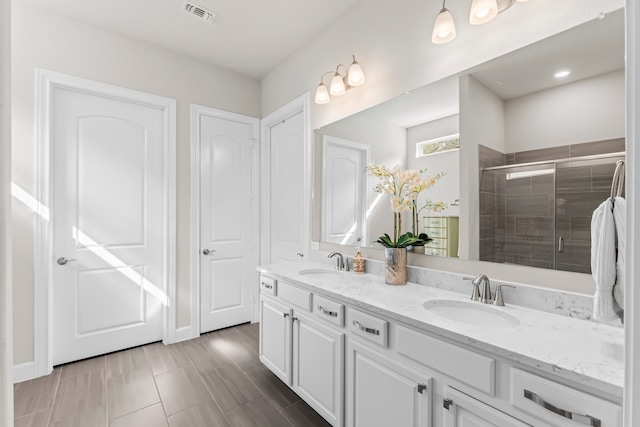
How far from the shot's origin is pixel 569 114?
4.11 ft

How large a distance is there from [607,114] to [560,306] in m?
0.77

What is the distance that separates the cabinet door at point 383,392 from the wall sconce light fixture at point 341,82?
169 centimetres

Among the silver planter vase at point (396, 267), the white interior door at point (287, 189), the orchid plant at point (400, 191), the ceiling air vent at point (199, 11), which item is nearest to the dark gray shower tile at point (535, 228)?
the orchid plant at point (400, 191)

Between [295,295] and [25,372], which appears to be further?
[25,372]

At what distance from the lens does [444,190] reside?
167cm

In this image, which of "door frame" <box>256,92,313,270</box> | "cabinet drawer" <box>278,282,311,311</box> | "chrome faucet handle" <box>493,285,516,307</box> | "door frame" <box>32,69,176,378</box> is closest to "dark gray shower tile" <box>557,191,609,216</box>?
"chrome faucet handle" <box>493,285,516,307</box>

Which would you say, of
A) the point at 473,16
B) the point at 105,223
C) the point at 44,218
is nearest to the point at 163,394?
the point at 105,223

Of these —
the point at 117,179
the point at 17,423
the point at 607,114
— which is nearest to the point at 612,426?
the point at 607,114

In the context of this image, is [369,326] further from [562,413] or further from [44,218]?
[44,218]

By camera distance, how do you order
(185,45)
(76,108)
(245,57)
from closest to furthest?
(76,108) → (185,45) → (245,57)

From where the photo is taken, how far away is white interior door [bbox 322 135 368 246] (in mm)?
2146

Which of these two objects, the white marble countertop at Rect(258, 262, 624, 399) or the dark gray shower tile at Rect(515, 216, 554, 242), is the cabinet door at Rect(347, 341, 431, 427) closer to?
the white marble countertop at Rect(258, 262, 624, 399)

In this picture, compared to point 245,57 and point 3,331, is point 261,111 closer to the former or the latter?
point 245,57

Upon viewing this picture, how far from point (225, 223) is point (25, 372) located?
6.04 ft
